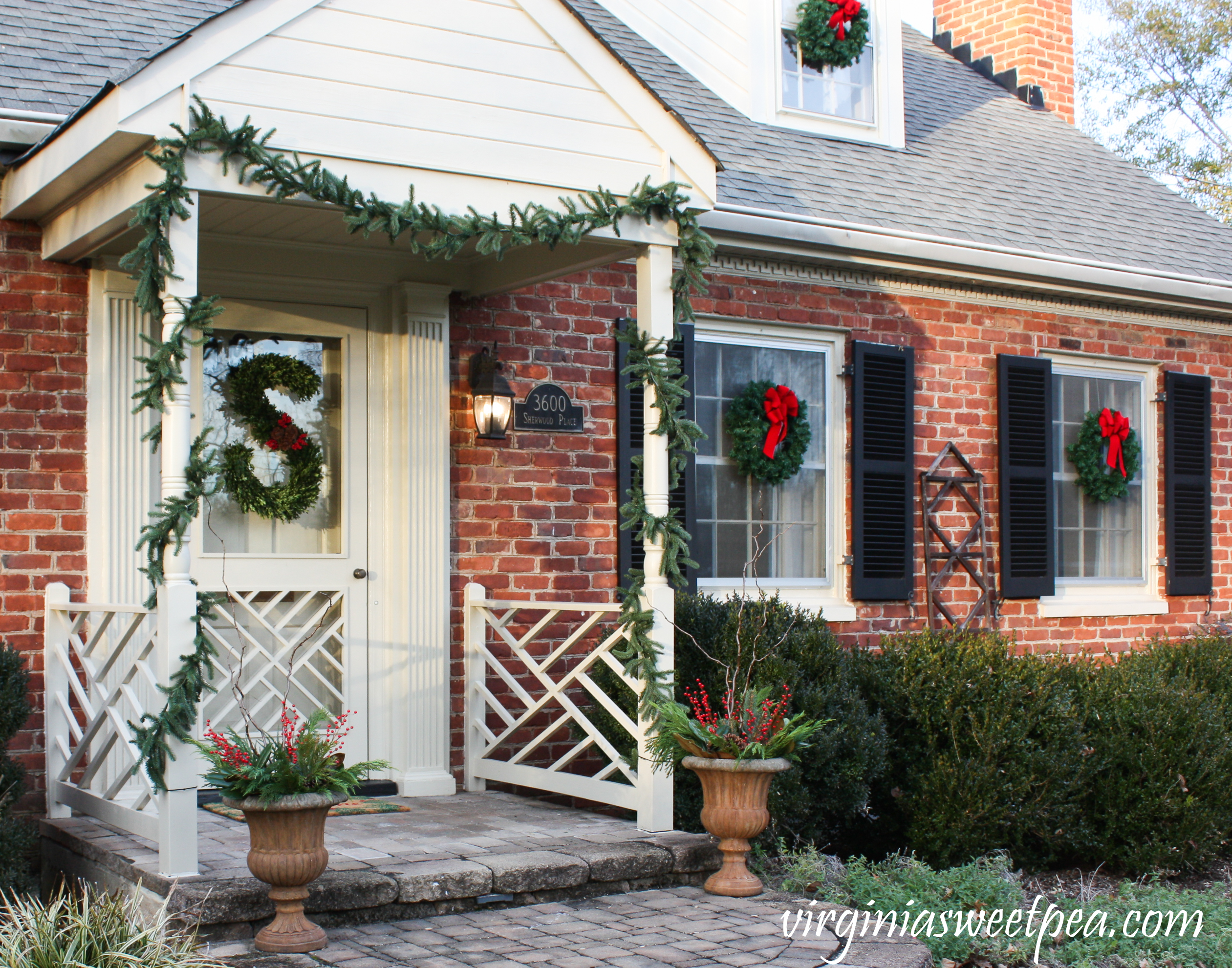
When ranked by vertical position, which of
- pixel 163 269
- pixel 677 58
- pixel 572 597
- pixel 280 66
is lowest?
pixel 572 597

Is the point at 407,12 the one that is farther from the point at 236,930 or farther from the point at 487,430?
the point at 236,930

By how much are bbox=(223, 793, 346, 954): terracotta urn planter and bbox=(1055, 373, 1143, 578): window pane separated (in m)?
6.08

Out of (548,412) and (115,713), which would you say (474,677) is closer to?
(548,412)

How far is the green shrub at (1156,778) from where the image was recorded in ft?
19.9

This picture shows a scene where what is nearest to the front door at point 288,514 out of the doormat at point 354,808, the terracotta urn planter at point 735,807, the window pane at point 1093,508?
the doormat at point 354,808

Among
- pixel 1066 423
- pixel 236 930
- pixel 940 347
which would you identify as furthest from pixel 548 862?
pixel 1066 423

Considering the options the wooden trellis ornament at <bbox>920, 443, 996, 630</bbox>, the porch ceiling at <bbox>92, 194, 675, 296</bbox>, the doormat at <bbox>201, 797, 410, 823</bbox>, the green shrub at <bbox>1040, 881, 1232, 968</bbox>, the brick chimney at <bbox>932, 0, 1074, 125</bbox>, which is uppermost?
the brick chimney at <bbox>932, 0, 1074, 125</bbox>

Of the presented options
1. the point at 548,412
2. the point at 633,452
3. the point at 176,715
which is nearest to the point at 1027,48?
the point at 633,452

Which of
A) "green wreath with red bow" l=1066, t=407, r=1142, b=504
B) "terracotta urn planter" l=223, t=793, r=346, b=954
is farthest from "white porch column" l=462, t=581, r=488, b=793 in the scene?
"green wreath with red bow" l=1066, t=407, r=1142, b=504

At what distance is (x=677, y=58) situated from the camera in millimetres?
8930

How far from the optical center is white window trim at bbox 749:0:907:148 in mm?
8859

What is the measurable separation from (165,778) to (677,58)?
622 centimetres

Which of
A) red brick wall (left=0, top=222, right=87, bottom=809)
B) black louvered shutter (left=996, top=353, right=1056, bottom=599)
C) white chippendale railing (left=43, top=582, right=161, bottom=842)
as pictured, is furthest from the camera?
black louvered shutter (left=996, top=353, right=1056, bottom=599)

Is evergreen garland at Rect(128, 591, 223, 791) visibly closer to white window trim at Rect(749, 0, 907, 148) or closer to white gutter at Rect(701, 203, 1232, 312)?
white gutter at Rect(701, 203, 1232, 312)
